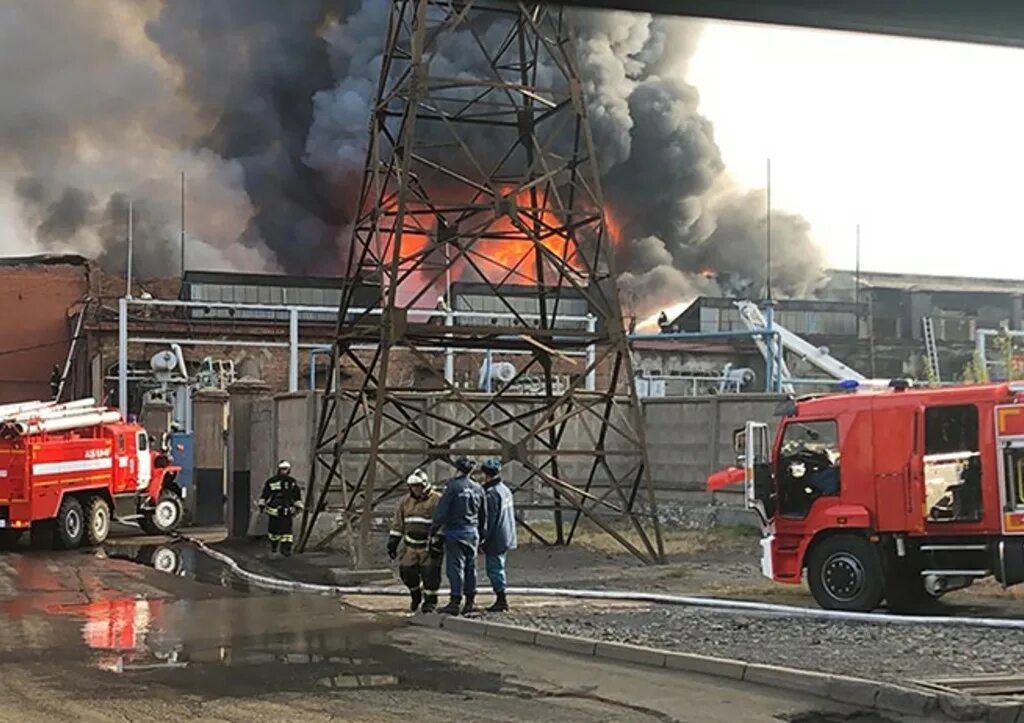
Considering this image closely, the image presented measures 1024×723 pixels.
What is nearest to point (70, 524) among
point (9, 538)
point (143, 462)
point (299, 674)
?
point (9, 538)

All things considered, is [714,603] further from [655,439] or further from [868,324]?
[868,324]

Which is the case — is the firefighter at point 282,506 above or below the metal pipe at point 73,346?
below

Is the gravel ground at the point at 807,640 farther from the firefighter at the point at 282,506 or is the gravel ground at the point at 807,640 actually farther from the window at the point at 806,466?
the firefighter at the point at 282,506

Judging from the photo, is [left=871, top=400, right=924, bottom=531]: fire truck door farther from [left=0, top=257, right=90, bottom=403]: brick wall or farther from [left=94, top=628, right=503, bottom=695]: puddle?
[left=0, top=257, right=90, bottom=403]: brick wall

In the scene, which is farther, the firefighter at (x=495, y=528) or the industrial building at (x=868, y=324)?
the industrial building at (x=868, y=324)

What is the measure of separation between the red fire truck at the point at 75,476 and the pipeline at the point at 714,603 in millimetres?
6678

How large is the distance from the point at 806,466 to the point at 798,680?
492cm

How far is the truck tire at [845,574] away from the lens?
1284 centimetres

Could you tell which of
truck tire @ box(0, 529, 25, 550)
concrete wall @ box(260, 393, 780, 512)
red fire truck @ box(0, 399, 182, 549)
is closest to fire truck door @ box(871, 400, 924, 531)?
concrete wall @ box(260, 393, 780, 512)

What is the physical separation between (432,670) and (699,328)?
128 feet

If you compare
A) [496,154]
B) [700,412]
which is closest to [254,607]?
[700,412]

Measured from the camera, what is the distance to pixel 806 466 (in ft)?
44.8

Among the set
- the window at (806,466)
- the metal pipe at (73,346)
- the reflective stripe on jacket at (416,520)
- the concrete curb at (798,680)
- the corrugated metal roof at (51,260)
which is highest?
the corrugated metal roof at (51,260)

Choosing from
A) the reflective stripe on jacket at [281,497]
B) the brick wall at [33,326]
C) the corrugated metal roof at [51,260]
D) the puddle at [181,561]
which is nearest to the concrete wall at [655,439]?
the reflective stripe on jacket at [281,497]
